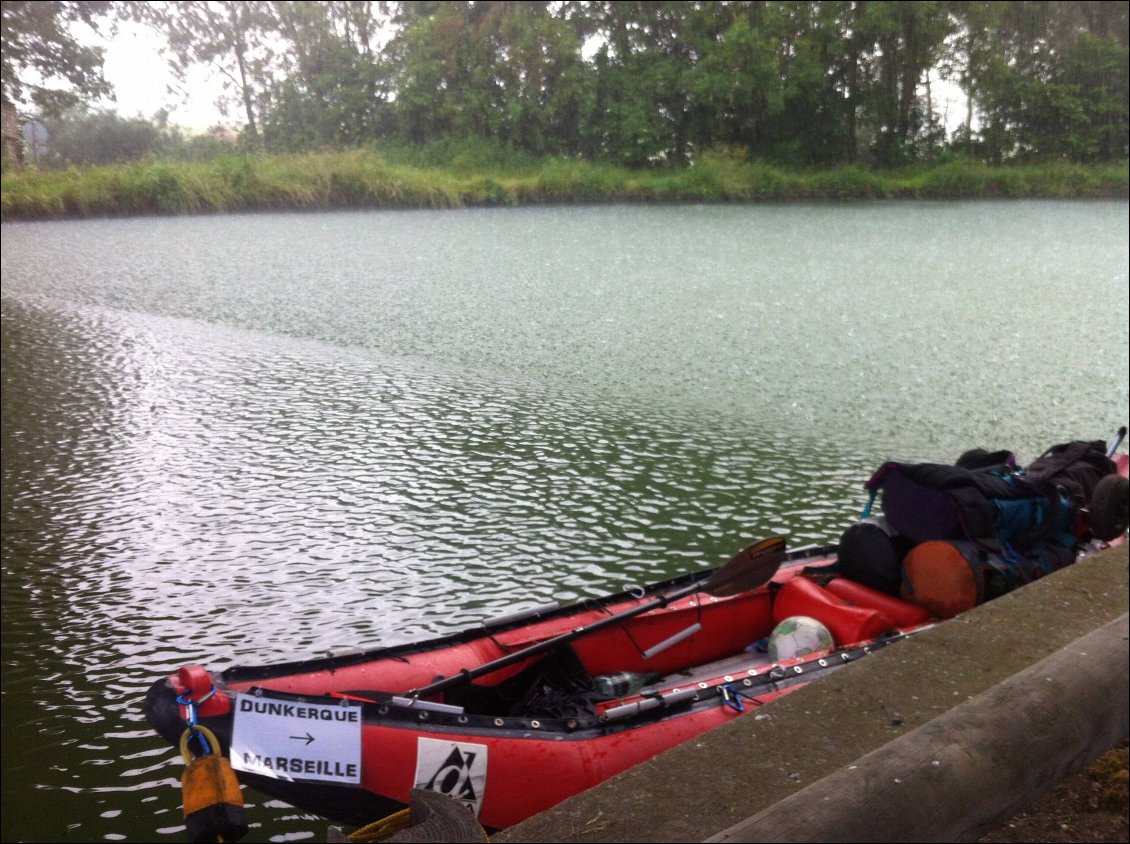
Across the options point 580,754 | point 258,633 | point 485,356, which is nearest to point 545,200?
point 485,356

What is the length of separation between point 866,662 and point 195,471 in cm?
383

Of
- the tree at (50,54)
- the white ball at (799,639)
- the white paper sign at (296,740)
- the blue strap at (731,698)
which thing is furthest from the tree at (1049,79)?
the white paper sign at (296,740)

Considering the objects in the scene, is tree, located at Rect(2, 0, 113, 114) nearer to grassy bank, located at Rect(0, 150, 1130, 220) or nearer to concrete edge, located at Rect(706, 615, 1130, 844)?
grassy bank, located at Rect(0, 150, 1130, 220)

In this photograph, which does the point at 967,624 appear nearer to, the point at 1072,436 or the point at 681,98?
the point at 1072,436

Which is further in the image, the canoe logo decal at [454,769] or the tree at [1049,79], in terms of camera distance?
the tree at [1049,79]

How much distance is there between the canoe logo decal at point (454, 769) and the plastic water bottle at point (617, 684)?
55 cm

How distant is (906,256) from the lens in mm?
11758

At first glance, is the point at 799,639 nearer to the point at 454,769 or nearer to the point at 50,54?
the point at 454,769

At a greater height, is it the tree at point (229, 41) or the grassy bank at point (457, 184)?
the tree at point (229, 41)

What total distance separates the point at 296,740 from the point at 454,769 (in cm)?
34

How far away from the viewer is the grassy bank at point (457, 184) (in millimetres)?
15688

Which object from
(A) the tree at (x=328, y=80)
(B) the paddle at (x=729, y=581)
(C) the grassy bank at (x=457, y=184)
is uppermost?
(A) the tree at (x=328, y=80)

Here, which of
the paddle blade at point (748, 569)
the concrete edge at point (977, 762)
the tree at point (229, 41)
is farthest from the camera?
the tree at point (229, 41)

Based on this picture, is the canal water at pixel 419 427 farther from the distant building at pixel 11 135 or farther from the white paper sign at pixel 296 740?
the distant building at pixel 11 135
